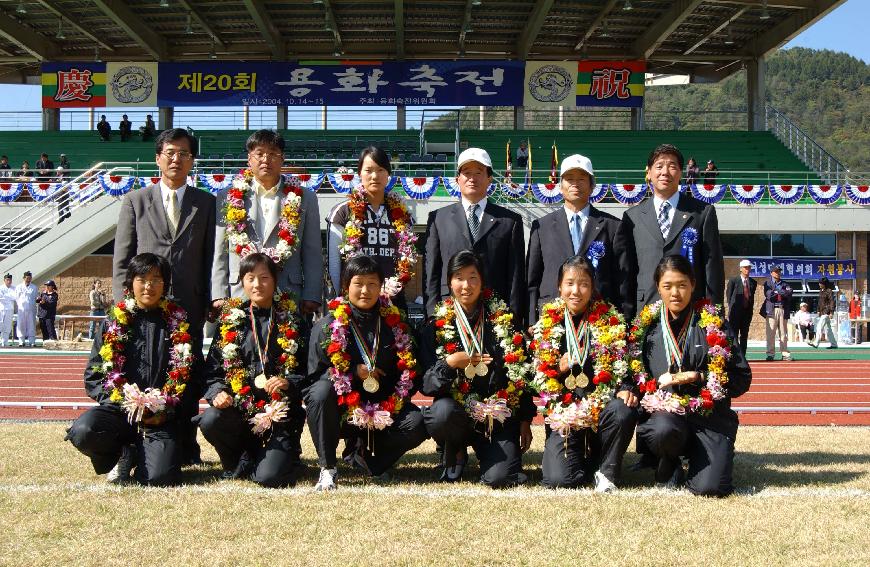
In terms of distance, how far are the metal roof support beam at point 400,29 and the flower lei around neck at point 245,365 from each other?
21.6 metres

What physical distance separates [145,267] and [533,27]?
23.7 m

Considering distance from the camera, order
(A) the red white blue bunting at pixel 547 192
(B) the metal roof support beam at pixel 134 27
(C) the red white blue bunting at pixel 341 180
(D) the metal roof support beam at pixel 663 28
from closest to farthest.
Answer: (C) the red white blue bunting at pixel 341 180 → (A) the red white blue bunting at pixel 547 192 → (D) the metal roof support beam at pixel 663 28 → (B) the metal roof support beam at pixel 134 27

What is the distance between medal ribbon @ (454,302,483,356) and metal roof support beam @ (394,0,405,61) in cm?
2165

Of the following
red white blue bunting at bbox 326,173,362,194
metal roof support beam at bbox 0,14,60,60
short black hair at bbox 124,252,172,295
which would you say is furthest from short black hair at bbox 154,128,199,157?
metal roof support beam at bbox 0,14,60,60

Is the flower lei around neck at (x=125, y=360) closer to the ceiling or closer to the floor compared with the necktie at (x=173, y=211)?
closer to the floor

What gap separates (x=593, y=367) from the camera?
5422mm

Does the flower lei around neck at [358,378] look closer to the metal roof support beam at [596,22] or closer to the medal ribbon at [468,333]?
the medal ribbon at [468,333]

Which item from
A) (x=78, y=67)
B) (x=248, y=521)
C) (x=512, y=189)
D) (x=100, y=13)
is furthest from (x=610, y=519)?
(x=78, y=67)

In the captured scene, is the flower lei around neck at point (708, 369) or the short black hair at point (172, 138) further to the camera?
the short black hair at point (172, 138)

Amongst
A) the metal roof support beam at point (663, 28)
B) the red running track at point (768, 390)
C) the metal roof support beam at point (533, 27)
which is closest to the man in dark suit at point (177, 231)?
the red running track at point (768, 390)

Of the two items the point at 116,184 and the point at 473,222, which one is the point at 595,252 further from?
the point at 116,184

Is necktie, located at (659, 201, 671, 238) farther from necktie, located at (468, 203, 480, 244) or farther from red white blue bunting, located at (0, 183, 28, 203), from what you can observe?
red white blue bunting, located at (0, 183, 28, 203)

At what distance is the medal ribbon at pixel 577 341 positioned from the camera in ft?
17.7

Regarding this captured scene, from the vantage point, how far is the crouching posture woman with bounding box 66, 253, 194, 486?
5340 mm
